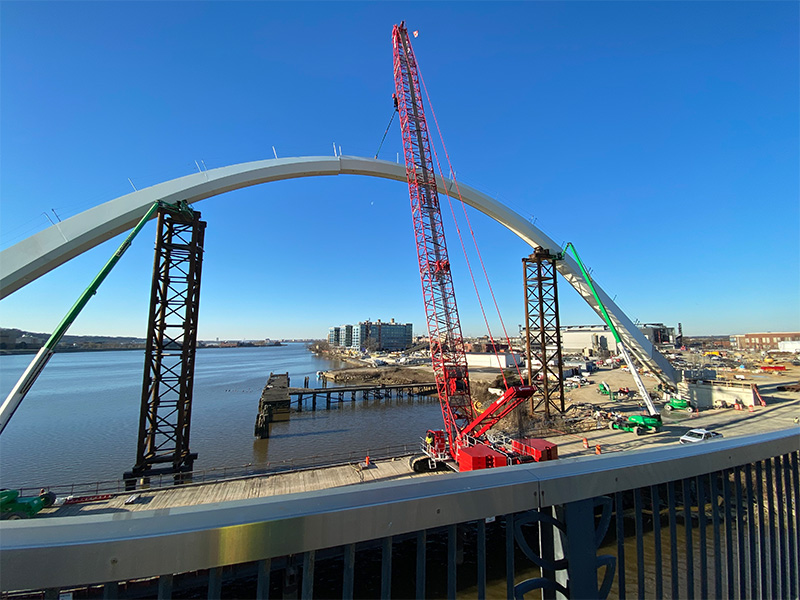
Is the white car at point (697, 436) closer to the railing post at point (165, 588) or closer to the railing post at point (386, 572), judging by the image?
the railing post at point (386, 572)

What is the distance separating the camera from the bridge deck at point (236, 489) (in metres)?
11.1

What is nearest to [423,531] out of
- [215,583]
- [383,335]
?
[215,583]

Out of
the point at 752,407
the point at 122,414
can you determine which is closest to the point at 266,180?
the point at 122,414

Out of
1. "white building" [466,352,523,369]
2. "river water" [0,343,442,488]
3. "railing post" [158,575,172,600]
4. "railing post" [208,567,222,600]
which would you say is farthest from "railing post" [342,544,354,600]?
"white building" [466,352,523,369]

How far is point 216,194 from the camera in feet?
54.4

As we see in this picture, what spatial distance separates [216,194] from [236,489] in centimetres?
1295

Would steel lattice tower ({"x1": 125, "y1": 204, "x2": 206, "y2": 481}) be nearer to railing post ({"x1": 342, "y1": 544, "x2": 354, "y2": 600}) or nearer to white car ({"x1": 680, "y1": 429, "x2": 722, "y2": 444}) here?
railing post ({"x1": 342, "y1": 544, "x2": 354, "y2": 600})

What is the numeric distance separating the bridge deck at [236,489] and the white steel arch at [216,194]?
7568 millimetres

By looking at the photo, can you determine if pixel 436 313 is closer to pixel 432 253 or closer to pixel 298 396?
pixel 432 253

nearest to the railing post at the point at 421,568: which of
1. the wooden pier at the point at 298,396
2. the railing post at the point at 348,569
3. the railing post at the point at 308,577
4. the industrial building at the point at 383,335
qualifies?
the railing post at the point at 348,569

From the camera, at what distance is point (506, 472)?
1.66 meters

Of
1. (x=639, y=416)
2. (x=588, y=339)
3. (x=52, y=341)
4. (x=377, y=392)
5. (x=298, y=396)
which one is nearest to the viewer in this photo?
(x=52, y=341)

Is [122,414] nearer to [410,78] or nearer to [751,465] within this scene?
[410,78]

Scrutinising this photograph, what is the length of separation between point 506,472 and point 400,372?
60156 mm
